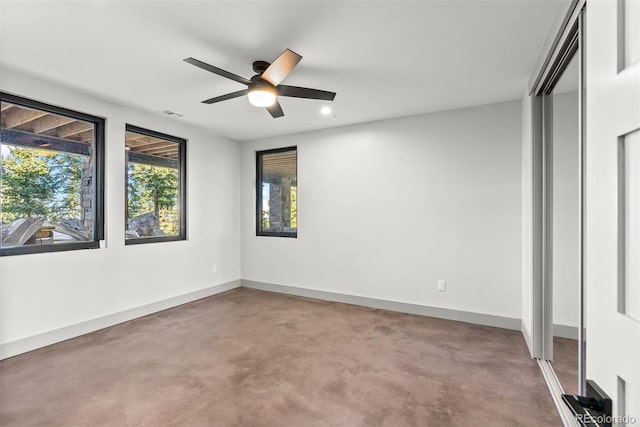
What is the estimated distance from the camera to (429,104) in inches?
145

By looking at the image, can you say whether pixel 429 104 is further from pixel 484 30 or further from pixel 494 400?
pixel 494 400

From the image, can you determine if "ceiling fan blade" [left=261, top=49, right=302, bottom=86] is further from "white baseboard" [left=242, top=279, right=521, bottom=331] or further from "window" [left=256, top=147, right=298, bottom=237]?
"white baseboard" [left=242, top=279, right=521, bottom=331]

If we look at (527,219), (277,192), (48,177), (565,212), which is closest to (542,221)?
(527,219)

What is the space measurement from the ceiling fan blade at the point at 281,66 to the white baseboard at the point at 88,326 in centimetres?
320

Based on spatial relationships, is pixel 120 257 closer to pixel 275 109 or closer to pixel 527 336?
pixel 275 109

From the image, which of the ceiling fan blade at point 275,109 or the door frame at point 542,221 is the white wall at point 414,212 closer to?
the door frame at point 542,221

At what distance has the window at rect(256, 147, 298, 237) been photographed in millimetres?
5105

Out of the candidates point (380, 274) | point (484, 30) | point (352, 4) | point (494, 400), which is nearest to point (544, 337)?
point (494, 400)

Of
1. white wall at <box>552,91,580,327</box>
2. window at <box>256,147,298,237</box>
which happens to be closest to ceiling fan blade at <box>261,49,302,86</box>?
white wall at <box>552,91,580,327</box>

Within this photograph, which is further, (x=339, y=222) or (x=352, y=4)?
(x=339, y=222)

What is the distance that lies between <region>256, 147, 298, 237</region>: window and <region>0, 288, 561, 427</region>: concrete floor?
1842 millimetres

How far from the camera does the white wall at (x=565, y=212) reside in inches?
115
